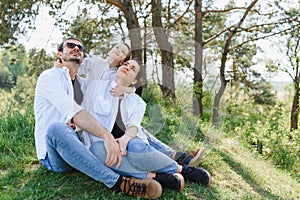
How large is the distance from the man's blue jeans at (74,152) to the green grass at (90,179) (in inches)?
8.0

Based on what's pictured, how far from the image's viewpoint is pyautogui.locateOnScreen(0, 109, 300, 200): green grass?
233cm

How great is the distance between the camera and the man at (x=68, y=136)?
2078 mm

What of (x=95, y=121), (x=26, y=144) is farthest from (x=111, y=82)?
(x=26, y=144)

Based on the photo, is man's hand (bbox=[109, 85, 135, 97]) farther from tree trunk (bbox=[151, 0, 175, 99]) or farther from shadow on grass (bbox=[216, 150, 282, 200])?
tree trunk (bbox=[151, 0, 175, 99])

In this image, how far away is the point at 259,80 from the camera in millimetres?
12477

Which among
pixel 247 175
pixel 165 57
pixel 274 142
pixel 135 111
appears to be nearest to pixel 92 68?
pixel 135 111

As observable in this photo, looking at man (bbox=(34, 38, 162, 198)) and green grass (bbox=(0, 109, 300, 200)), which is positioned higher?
man (bbox=(34, 38, 162, 198))

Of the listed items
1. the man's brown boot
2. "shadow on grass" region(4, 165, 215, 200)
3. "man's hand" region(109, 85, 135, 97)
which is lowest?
"shadow on grass" region(4, 165, 215, 200)

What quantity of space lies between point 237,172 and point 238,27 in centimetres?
427

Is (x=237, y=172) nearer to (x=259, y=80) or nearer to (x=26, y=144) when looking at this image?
(x=26, y=144)

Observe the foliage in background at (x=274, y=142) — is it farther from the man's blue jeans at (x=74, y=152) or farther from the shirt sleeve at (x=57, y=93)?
the shirt sleeve at (x=57, y=93)

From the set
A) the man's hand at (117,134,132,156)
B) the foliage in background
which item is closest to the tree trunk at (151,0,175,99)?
the foliage in background

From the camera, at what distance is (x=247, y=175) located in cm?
345

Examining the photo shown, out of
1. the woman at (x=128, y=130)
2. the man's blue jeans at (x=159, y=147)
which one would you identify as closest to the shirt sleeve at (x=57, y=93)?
the woman at (x=128, y=130)
